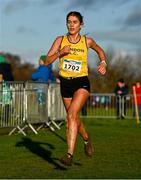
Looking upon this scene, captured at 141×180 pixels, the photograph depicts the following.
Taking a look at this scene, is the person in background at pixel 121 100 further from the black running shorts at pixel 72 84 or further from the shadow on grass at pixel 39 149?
the black running shorts at pixel 72 84

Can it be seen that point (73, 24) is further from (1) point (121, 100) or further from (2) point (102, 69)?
(1) point (121, 100)

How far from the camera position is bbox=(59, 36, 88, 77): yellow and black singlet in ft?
30.7

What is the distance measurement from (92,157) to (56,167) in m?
1.60

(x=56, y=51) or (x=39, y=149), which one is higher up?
(x=56, y=51)

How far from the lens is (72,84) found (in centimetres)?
944

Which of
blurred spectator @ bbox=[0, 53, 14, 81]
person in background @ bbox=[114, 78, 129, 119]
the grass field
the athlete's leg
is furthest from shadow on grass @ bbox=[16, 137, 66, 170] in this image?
person in background @ bbox=[114, 78, 129, 119]

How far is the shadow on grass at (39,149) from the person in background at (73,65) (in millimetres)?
932

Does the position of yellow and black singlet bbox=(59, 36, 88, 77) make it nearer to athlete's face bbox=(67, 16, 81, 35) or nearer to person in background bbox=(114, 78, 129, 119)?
athlete's face bbox=(67, 16, 81, 35)

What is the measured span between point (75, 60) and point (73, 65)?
0.27 feet

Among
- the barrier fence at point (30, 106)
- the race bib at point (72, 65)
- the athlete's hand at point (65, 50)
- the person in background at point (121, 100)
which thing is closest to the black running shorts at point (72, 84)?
the race bib at point (72, 65)

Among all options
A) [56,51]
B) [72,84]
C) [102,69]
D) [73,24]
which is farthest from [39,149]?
[73,24]

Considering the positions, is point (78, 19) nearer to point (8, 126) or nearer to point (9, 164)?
point (9, 164)

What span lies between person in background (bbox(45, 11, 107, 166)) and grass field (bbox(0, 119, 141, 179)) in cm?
58

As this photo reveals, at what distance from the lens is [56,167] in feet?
31.1
